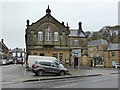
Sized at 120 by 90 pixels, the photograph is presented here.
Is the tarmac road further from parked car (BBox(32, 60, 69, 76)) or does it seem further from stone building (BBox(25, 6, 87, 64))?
stone building (BBox(25, 6, 87, 64))

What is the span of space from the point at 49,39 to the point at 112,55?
3395 centimetres

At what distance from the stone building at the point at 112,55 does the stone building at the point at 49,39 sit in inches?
1149

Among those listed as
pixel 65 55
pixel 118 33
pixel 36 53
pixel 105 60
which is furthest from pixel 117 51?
pixel 36 53

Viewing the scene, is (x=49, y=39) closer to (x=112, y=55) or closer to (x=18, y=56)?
(x=112, y=55)

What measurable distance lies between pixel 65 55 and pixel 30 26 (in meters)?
10.1

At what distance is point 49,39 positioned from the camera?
157 ft

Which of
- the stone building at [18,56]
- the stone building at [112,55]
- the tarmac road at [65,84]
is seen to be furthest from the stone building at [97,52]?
the tarmac road at [65,84]

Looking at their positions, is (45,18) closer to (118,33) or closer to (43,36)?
(43,36)

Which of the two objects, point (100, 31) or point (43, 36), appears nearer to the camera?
point (43, 36)

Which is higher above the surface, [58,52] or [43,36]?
[43,36]

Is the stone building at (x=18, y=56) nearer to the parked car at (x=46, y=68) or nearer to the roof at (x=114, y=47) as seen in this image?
the roof at (x=114, y=47)

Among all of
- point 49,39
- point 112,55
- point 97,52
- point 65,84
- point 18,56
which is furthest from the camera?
point 18,56

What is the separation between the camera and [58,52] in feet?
155

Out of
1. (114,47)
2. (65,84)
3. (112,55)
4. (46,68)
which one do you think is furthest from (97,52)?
(65,84)
